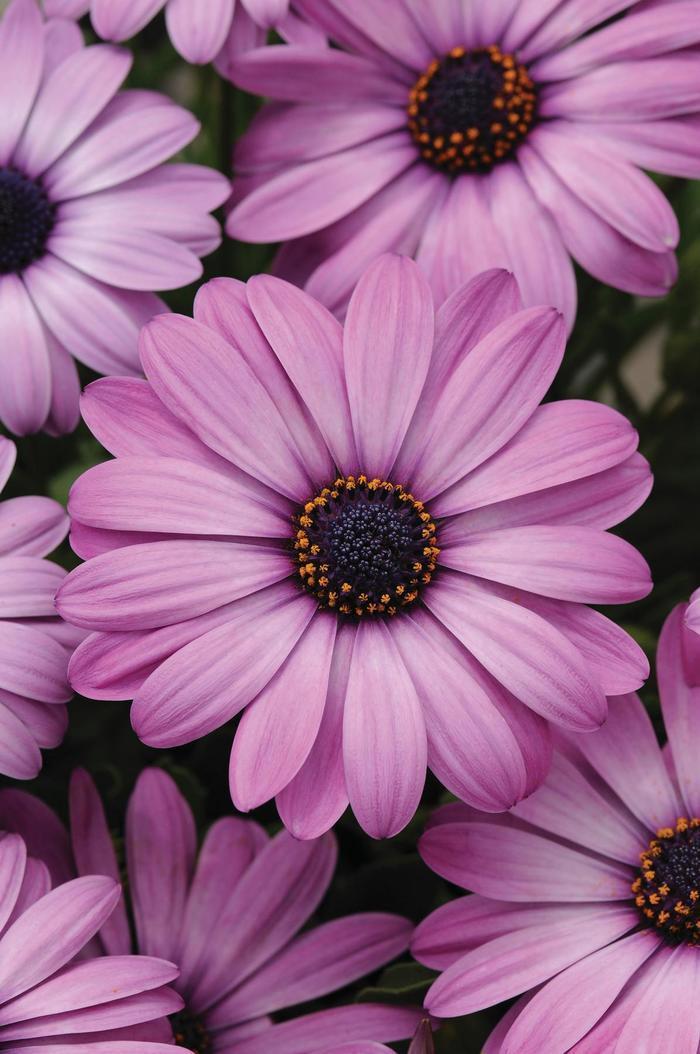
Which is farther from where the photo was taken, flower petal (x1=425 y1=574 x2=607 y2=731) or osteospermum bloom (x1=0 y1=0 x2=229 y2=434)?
osteospermum bloom (x1=0 y1=0 x2=229 y2=434)

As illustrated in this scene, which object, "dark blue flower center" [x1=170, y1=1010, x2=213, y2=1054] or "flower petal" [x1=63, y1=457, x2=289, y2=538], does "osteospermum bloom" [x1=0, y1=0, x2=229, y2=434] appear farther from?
"dark blue flower center" [x1=170, y1=1010, x2=213, y2=1054]

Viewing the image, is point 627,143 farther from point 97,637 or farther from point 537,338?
point 97,637

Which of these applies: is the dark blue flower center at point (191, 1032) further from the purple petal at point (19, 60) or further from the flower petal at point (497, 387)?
the purple petal at point (19, 60)

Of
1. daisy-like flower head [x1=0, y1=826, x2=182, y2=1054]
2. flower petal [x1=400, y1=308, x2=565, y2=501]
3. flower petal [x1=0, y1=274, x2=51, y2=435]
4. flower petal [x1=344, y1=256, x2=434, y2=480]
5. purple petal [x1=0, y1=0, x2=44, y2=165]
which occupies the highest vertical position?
purple petal [x1=0, y1=0, x2=44, y2=165]

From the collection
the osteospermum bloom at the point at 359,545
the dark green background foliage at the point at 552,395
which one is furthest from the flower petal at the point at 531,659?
the dark green background foliage at the point at 552,395

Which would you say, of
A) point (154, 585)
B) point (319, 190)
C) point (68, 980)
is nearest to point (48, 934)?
point (68, 980)

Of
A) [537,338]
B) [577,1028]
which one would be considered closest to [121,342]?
[537,338]

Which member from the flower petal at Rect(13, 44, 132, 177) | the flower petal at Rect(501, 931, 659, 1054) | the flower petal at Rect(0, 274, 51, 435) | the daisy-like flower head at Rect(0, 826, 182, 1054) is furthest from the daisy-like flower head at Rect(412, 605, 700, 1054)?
the flower petal at Rect(13, 44, 132, 177)

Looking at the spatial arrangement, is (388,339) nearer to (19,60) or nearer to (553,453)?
(553,453)
